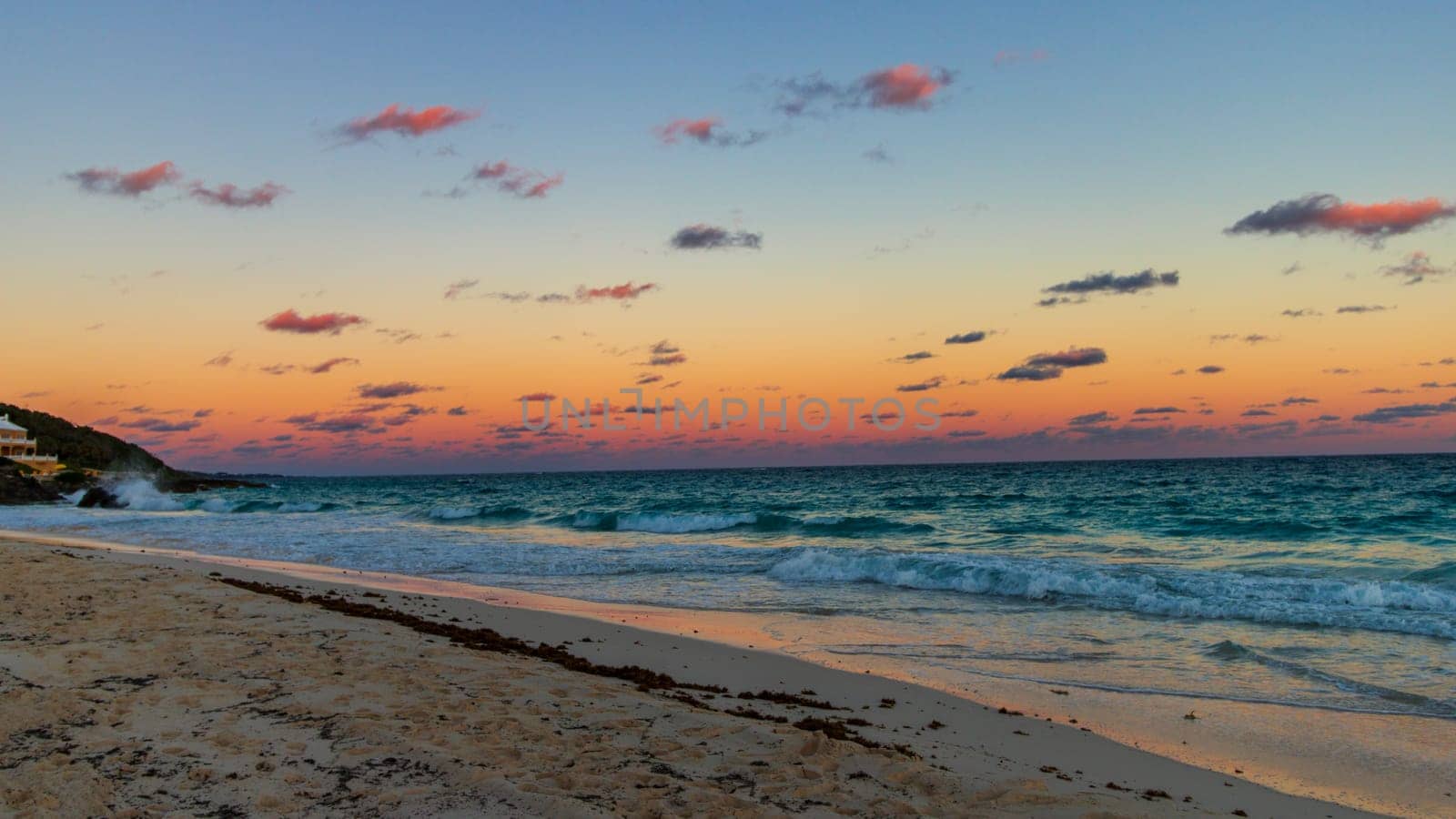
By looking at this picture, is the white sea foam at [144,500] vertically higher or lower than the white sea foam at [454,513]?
higher

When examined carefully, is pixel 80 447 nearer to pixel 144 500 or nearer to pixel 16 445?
pixel 16 445

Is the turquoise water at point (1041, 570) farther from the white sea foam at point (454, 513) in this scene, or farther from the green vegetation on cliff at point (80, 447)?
the green vegetation on cliff at point (80, 447)

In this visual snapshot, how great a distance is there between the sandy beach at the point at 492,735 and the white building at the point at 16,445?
9837cm

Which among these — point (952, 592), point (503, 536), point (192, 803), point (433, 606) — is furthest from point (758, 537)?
point (192, 803)

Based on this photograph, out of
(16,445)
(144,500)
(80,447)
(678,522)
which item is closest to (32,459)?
(16,445)

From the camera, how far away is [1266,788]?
22.8ft

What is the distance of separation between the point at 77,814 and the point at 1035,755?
23.0ft

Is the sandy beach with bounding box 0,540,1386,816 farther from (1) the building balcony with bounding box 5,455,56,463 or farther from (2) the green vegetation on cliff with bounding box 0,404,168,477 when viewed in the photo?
(2) the green vegetation on cliff with bounding box 0,404,168,477

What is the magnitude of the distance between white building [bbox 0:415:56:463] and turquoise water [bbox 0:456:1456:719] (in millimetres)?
50910

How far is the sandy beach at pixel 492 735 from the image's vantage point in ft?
18.3

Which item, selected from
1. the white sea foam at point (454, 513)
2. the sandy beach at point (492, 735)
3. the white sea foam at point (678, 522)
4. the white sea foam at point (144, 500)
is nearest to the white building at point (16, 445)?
the white sea foam at point (144, 500)

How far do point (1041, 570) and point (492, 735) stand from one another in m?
15.2

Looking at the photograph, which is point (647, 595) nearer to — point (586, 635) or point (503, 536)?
point (586, 635)

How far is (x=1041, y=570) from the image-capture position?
1909 centimetres
